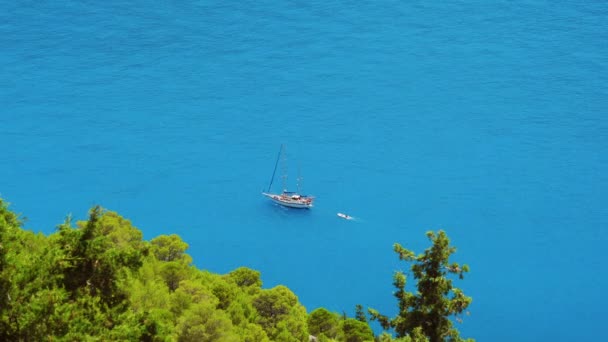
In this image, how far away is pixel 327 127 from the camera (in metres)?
40.3

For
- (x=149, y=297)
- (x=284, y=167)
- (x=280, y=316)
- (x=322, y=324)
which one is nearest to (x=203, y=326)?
(x=149, y=297)

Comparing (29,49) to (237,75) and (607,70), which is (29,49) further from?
(607,70)

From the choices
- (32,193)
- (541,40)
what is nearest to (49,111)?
(32,193)

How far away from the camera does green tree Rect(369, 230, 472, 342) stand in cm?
1844

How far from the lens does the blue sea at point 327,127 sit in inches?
1387

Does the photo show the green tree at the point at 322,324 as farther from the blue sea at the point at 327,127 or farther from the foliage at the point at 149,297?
the blue sea at the point at 327,127

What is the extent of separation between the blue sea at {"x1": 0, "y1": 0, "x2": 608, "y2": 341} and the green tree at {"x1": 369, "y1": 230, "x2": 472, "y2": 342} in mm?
12798

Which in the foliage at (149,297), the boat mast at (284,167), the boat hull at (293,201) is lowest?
the foliage at (149,297)

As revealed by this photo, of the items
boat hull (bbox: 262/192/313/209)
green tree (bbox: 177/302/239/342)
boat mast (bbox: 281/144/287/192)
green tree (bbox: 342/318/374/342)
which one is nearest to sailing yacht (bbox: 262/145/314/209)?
boat hull (bbox: 262/192/313/209)

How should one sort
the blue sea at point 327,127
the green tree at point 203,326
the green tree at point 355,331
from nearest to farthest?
the green tree at point 203,326 < the green tree at point 355,331 < the blue sea at point 327,127

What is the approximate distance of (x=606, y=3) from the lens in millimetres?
50125

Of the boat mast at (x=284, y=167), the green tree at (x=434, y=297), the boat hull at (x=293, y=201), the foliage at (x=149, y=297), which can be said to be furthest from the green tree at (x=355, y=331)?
the boat mast at (x=284, y=167)

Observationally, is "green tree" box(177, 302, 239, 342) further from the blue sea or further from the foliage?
the blue sea

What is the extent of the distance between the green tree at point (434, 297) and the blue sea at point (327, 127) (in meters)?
12.8
